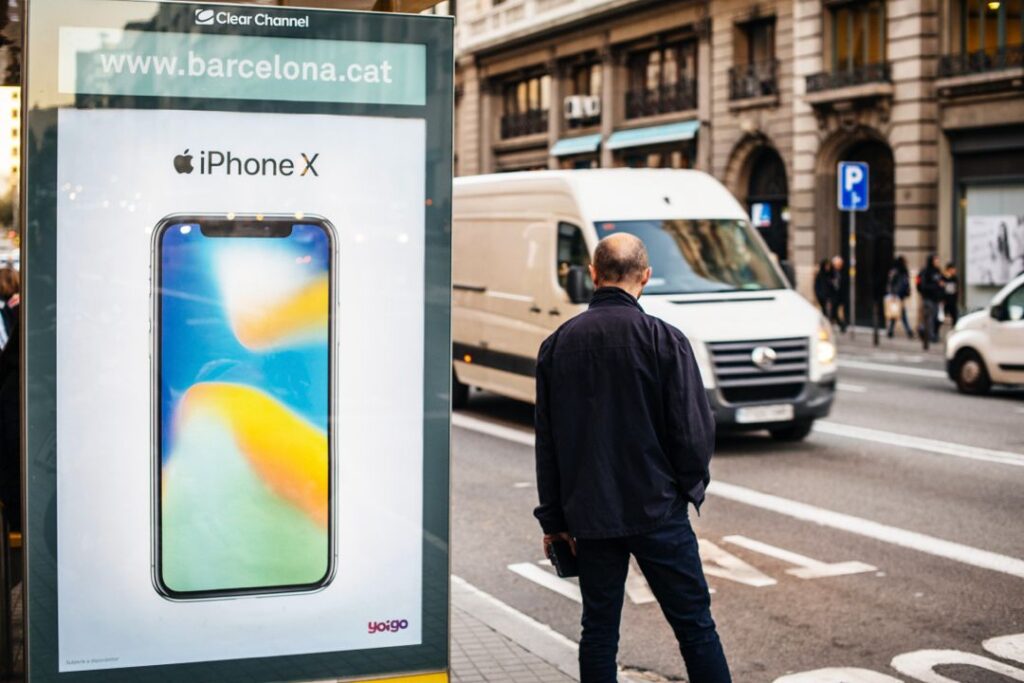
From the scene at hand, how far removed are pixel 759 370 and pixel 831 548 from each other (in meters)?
3.93

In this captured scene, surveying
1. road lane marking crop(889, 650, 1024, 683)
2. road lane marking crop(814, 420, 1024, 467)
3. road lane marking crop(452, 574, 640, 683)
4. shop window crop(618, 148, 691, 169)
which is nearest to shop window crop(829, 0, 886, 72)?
shop window crop(618, 148, 691, 169)

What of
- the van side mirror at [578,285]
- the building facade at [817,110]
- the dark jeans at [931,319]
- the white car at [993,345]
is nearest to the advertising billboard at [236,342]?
the van side mirror at [578,285]

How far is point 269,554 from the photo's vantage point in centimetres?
413

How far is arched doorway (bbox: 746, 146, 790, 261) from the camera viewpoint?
117 ft

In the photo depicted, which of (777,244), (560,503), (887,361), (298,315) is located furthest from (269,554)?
(777,244)

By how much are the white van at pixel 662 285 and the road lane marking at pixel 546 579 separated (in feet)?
13.9

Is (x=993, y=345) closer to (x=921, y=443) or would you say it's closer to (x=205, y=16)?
(x=921, y=443)

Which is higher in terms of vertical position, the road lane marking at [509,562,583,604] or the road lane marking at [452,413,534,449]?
the road lane marking at [452,413,534,449]

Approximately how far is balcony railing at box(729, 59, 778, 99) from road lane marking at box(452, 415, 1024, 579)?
25.6 m

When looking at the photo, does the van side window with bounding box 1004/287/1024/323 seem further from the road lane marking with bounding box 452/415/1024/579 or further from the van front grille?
the road lane marking with bounding box 452/415/1024/579

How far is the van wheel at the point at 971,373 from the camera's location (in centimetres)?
1750

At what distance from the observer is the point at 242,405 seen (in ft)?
13.3

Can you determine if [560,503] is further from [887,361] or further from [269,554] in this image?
[887,361]

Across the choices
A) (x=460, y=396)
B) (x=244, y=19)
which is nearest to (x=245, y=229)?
(x=244, y=19)
